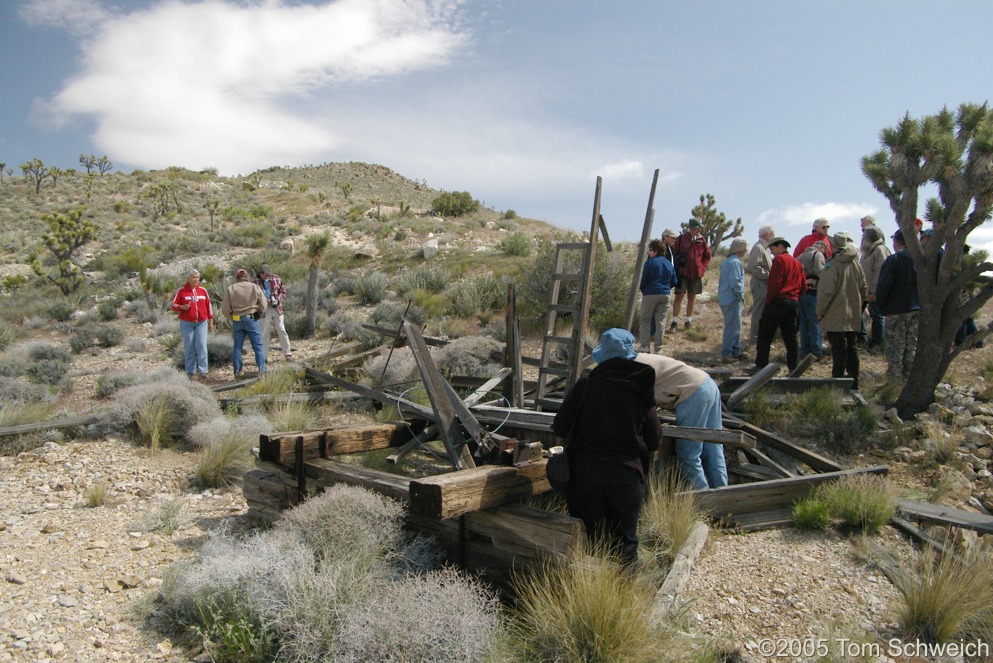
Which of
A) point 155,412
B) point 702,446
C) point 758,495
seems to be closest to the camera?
point 758,495

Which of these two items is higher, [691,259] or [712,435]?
[691,259]

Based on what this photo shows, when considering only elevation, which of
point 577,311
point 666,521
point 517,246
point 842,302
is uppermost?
point 517,246

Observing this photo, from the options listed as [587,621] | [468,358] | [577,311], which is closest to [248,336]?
[468,358]

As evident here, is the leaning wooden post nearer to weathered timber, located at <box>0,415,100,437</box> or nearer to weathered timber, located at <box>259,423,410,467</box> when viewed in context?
weathered timber, located at <box>259,423,410,467</box>

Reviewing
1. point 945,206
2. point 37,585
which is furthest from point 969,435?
point 37,585

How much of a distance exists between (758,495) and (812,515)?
47cm

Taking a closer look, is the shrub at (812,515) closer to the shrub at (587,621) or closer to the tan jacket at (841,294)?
the shrub at (587,621)

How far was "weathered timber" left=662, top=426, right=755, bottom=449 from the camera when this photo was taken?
536 cm

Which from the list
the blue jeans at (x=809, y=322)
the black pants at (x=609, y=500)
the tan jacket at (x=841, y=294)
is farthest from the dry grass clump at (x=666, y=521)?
the blue jeans at (x=809, y=322)

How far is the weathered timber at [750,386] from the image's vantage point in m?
7.88

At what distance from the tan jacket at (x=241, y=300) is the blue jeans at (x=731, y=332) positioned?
7.82m

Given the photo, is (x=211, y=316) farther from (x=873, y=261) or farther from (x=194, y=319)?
(x=873, y=261)

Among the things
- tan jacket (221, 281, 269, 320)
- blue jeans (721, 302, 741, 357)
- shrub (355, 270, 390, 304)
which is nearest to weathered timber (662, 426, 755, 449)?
blue jeans (721, 302, 741, 357)

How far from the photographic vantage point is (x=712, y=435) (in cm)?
551
